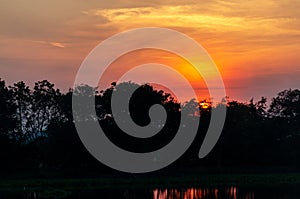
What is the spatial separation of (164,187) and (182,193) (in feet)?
20.5

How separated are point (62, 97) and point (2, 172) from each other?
2205cm

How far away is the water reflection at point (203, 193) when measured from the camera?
44.7m

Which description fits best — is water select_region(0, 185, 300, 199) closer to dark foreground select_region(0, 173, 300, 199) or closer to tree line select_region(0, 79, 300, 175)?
dark foreground select_region(0, 173, 300, 199)

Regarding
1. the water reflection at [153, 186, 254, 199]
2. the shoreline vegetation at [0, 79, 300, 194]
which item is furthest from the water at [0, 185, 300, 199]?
the shoreline vegetation at [0, 79, 300, 194]

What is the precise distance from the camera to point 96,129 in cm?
6656

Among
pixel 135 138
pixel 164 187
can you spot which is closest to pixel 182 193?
pixel 164 187

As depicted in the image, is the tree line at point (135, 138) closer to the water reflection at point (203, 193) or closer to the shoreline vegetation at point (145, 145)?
the shoreline vegetation at point (145, 145)

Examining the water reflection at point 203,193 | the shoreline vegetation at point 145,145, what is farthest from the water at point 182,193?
the shoreline vegetation at point 145,145

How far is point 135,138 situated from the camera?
64.4 metres

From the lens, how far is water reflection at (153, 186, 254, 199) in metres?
44.7

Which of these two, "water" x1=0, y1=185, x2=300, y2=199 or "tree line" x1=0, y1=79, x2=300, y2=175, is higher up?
"tree line" x1=0, y1=79, x2=300, y2=175

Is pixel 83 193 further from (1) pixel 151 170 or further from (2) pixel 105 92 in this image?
(2) pixel 105 92

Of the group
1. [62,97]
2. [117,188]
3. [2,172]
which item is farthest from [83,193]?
[62,97]

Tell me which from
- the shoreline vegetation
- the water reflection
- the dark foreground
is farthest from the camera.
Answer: the shoreline vegetation
